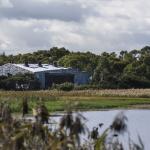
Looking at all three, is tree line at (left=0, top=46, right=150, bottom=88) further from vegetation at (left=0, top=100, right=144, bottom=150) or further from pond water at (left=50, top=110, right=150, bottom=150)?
vegetation at (left=0, top=100, right=144, bottom=150)

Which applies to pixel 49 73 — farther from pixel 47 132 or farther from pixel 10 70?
pixel 47 132

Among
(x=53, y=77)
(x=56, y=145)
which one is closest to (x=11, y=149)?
(x=56, y=145)

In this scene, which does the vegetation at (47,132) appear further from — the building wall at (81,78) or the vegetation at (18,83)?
the building wall at (81,78)

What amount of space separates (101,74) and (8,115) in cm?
10192

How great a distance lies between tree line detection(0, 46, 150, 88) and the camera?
4149 inches

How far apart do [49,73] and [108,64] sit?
36.6ft

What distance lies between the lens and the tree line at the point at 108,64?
105375 millimetres

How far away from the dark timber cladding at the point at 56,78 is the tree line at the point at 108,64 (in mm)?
4161

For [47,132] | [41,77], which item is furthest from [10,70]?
[47,132]

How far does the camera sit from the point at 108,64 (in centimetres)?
11625

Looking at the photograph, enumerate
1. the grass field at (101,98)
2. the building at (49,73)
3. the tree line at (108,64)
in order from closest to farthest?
the grass field at (101,98) < the tree line at (108,64) < the building at (49,73)

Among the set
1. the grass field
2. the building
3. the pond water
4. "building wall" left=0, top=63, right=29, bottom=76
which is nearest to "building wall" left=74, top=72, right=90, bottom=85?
the building

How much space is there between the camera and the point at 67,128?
4738mm

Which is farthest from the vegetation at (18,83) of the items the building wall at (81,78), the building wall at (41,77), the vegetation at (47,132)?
the vegetation at (47,132)
